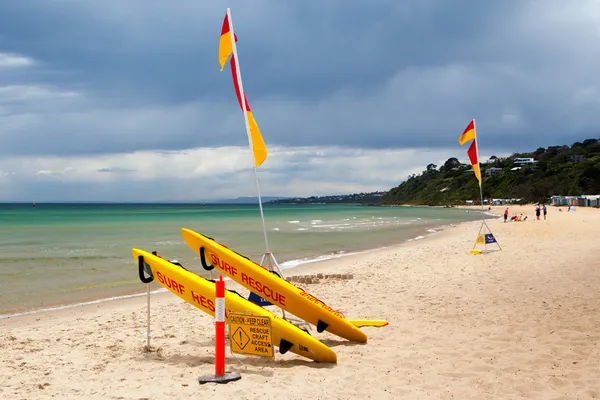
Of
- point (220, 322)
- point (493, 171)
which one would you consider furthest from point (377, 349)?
point (493, 171)

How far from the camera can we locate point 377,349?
21.3 feet

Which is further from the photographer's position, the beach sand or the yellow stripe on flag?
the yellow stripe on flag

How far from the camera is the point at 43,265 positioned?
17594mm

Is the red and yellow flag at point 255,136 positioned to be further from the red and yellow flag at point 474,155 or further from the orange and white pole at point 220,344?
the red and yellow flag at point 474,155

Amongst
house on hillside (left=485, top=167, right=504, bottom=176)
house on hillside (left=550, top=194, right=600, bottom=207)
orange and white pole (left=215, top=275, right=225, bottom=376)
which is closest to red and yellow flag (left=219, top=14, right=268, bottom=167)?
orange and white pole (left=215, top=275, right=225, bottom=376)

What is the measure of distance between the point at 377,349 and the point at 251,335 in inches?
75.4

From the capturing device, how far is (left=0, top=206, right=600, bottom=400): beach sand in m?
4.93

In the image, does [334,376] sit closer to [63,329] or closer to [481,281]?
[63,329]

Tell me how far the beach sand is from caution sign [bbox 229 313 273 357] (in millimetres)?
256

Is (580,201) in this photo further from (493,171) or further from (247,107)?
(493,171)

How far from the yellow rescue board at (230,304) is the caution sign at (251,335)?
39 centimetres

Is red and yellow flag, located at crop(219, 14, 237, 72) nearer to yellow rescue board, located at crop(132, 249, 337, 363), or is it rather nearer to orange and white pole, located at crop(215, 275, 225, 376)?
yellow rescue board, located at crop(132, 249, 337, 363)

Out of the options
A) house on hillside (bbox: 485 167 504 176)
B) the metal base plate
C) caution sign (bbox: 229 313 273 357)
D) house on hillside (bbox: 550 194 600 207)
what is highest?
house on hillside (bbox: 485 167 504 176)

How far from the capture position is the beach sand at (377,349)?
4.93 meters
